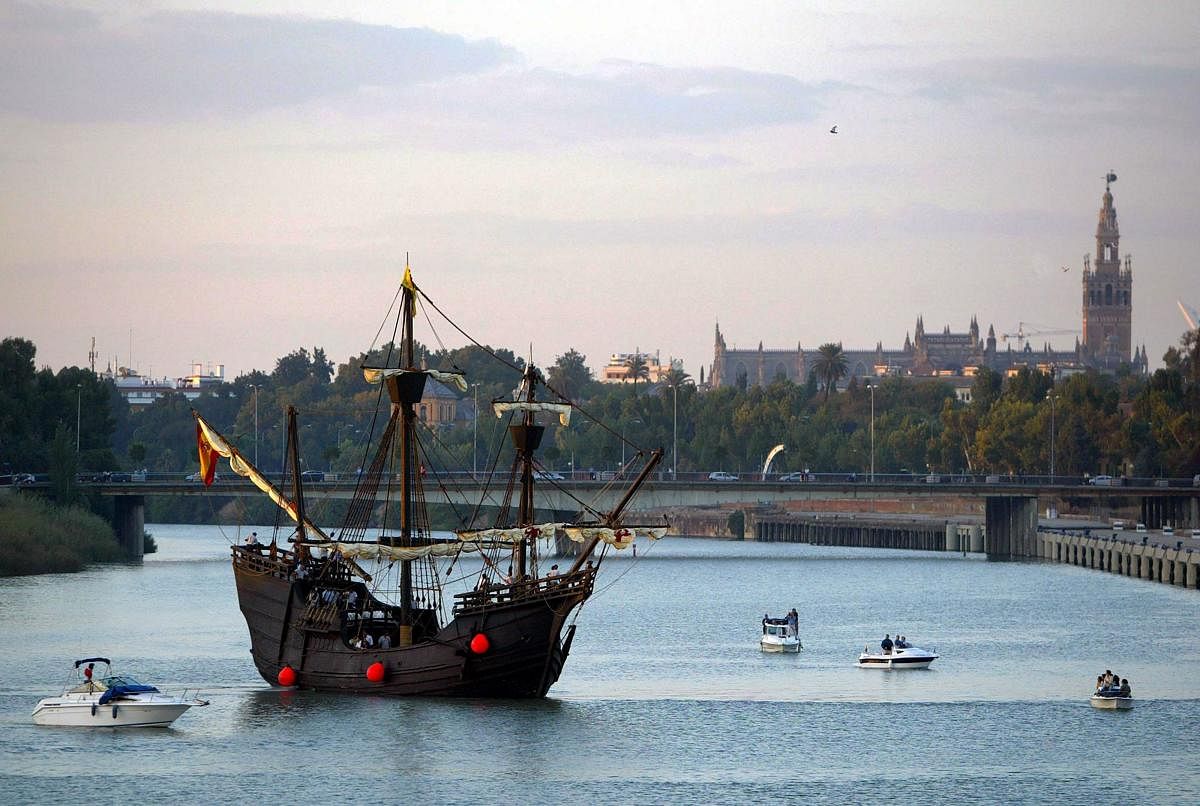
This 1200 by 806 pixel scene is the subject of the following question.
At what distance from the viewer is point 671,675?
8869 cm

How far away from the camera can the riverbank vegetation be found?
142 m

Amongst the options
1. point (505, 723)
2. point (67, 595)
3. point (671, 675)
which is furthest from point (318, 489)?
point (505, 723)

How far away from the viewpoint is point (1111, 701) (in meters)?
79.4

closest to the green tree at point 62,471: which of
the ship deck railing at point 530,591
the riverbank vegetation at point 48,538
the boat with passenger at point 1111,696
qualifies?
the riverbank vegetation at point 48,538

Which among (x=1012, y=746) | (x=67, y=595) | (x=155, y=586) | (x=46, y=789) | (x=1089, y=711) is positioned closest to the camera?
(x=46, y=789)

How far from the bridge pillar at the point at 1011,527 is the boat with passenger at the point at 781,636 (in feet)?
295

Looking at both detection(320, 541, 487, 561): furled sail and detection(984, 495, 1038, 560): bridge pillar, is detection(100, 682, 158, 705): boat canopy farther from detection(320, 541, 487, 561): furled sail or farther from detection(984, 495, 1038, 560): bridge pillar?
detection(984, 495, 1038, 560): bridge pillar

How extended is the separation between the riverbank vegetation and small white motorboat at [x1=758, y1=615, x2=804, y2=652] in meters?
60.8

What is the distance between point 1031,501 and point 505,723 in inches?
4765

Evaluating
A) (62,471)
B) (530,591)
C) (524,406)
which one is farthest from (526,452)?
(62,471)

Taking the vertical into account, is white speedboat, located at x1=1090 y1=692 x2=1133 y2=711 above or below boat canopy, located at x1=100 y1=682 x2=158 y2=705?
below

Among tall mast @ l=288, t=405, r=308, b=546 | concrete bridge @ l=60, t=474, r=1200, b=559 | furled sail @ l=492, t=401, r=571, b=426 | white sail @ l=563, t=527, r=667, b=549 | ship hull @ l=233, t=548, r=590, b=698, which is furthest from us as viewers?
concrete bridge @ l=60, t=474, r=1200, b=559

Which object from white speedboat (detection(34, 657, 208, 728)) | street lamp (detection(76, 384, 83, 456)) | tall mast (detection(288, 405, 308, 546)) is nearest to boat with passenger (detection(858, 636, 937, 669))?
tall mast (detection(288, 405, 308, 546))

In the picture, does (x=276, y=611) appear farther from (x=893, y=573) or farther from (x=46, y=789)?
(x=893, y=573)
